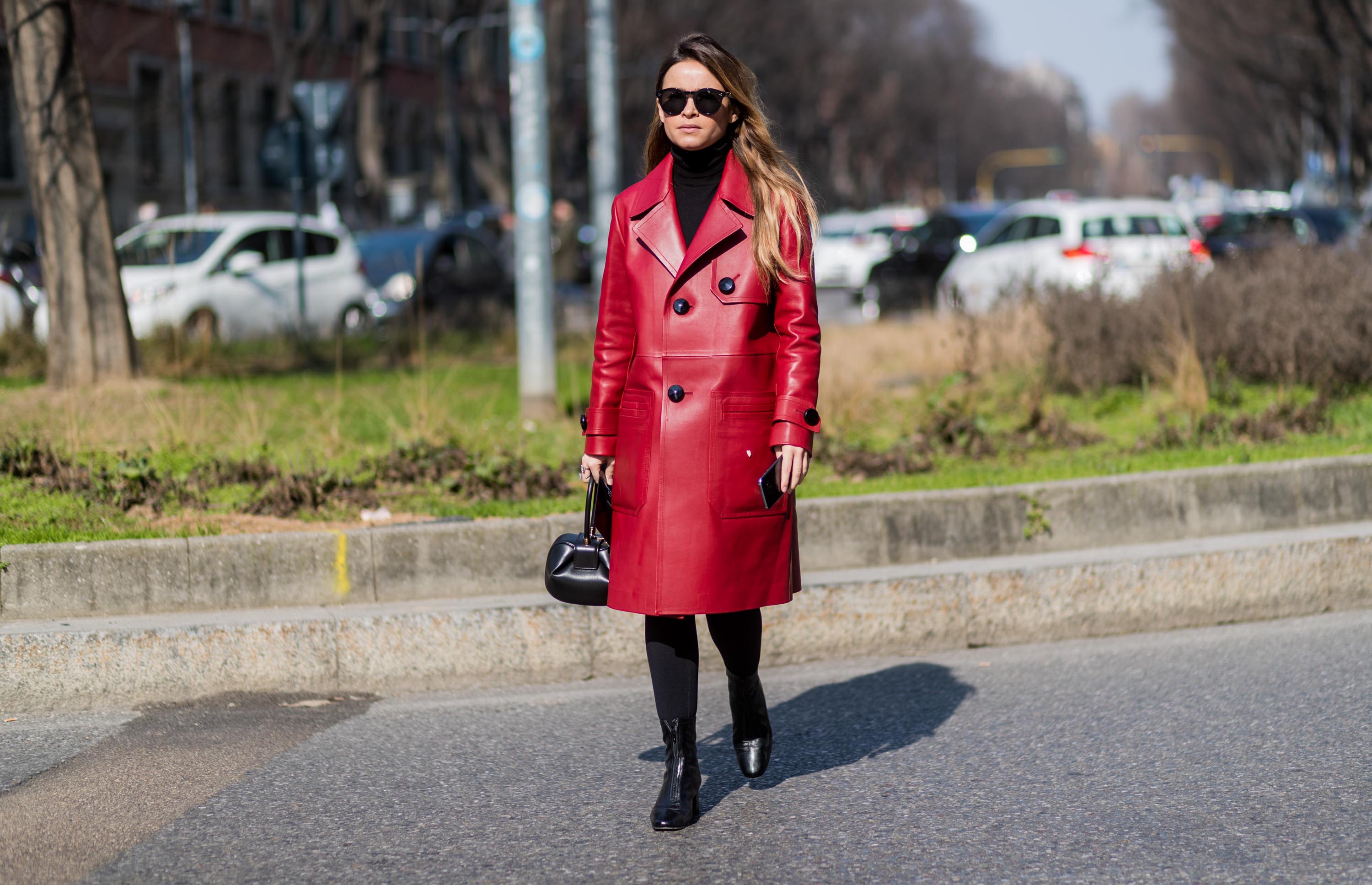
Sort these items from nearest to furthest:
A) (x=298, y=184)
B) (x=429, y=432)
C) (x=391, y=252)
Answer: (x=429, y=432) → (x=298, y=184) → (x=391, y=252)

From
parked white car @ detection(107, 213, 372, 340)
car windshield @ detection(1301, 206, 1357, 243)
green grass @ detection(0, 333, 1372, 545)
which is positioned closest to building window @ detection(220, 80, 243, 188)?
parked white car @ detection(107, 213, 372, 340)

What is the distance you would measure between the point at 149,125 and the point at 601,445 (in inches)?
1410

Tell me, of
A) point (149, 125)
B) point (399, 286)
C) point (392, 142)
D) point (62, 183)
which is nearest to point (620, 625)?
point (62, 183)

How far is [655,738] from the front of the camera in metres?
4.90

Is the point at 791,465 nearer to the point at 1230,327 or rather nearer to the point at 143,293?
the point at 1230,327

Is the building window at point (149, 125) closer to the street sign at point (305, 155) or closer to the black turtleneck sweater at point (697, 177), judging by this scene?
the street sign at point (305, 155)

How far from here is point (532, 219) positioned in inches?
384

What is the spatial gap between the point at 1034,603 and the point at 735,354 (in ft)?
8.65

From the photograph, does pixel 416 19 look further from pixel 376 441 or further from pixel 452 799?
pixel 452 799

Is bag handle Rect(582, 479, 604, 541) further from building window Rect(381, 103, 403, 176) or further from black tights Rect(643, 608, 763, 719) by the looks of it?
building window Rect(381, 103, 403, 176)

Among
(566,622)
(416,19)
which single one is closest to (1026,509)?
(566,622)

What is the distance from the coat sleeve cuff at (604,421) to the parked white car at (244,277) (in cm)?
1026

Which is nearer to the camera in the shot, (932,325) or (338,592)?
(338,592)

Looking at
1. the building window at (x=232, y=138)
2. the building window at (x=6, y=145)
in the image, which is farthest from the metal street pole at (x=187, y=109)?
the building window at (x=6, y=145)
